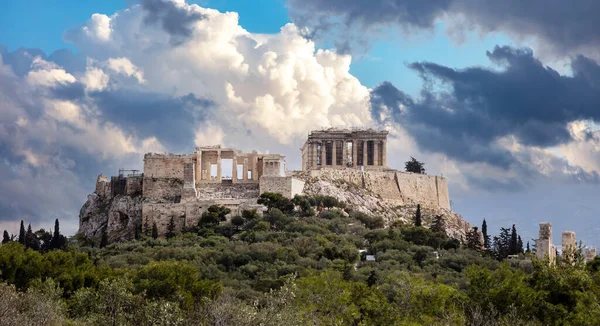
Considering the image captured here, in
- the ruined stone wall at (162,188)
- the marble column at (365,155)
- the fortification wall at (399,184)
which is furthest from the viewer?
the marble column at (365,155)

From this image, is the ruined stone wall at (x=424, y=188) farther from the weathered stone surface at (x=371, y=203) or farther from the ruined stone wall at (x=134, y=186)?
the ruined stone wall at (x=134, y=186)

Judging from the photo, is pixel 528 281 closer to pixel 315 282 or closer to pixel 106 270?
pixel 315 282

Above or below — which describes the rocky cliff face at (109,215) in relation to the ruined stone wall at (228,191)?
below

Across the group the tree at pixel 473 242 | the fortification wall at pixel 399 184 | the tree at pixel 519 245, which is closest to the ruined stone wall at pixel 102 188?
the fortification wall at pixel 399 184

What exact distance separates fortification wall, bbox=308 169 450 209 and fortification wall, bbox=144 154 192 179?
11079mm

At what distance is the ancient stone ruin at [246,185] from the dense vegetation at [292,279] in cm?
216

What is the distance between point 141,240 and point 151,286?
24710 mm

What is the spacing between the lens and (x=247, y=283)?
48.4m

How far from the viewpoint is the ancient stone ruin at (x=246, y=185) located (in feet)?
227

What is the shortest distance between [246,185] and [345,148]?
1406 centimetres

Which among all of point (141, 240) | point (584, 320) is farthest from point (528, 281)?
point (141, 240)

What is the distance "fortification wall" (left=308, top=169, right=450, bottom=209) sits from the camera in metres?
78.1

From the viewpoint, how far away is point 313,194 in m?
72.7

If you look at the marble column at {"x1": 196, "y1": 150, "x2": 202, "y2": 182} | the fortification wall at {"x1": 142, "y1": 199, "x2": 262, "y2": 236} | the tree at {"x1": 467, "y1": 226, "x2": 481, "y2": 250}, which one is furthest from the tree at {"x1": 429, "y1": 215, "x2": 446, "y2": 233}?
the marble column at {"x1": 196, "y1": 150, "x2": 202, "y2": 182}
